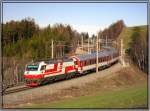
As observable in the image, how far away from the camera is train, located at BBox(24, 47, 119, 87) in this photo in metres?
16.7

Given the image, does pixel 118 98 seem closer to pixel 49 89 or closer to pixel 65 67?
pixel 49 89

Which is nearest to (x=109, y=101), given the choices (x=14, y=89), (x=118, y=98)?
(x=118, y=98)

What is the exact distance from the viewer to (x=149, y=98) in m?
15.9

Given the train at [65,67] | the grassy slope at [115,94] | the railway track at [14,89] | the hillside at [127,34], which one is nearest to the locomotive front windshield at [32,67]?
the train at [65,67]

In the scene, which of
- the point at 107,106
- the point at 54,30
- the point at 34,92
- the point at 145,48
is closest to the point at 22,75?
the point at 34,92

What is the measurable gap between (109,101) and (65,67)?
2.58 metres

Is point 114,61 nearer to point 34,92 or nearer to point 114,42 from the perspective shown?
point 114,42

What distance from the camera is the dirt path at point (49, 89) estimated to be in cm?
1579

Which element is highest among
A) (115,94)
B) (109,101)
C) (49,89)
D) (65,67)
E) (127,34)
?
(127,34)

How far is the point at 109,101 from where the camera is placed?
15930 mm

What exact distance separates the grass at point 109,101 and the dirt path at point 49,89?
1.19ft

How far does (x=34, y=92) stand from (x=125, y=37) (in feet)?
11.3

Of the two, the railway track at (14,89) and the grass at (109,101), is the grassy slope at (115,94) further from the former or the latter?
the railway track at (14,89)

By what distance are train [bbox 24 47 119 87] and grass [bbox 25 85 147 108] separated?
124 cm
